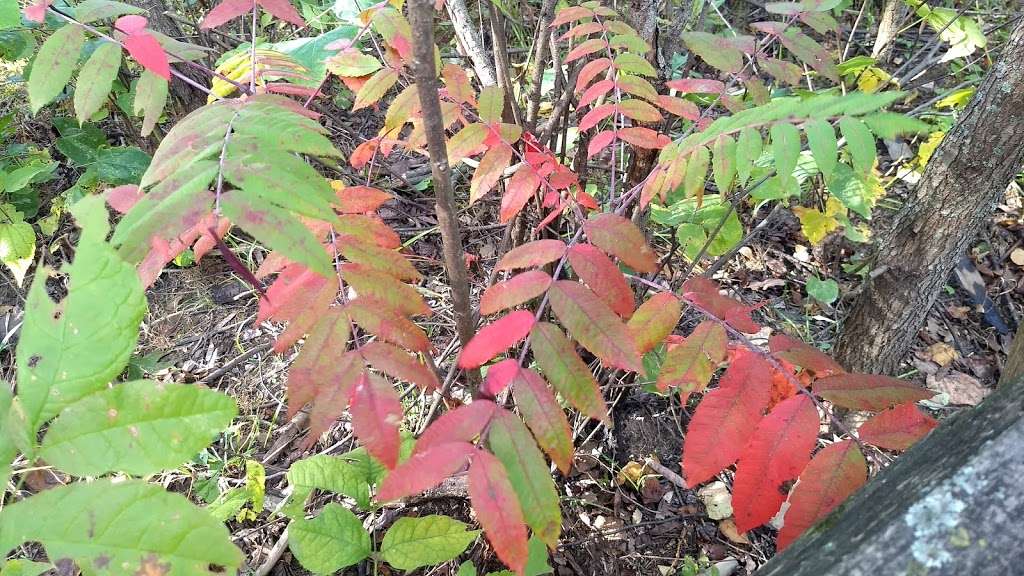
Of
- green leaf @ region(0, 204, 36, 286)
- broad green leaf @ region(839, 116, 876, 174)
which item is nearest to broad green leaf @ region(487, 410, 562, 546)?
broad green leaf @ region(839, 116, 876, 174)

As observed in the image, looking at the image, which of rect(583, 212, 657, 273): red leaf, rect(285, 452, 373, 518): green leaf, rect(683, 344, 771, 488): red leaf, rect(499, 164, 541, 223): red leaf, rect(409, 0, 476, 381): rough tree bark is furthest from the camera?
rect(285, 452, 373, 518): green leaf

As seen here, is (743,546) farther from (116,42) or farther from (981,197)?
(116,42)

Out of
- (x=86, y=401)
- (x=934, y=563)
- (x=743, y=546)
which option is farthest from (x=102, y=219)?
(x=743, y=546)

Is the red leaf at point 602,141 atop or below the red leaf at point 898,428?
atop

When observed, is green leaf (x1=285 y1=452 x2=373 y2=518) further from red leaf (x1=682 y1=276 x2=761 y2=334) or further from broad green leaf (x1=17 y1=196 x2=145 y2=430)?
red leaf (x1=682 y1=276 x2=761 y2=334)

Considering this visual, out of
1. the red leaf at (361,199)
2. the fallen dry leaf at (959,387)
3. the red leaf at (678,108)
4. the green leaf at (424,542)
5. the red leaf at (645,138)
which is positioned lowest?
the fallen dry leaf at (959,387)

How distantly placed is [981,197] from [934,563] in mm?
1477

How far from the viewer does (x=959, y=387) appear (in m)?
2.50

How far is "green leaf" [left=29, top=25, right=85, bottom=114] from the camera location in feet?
4.32

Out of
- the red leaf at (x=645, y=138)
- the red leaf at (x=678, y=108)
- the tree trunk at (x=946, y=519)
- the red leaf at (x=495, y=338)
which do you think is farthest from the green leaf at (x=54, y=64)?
the tree trunk at (x=946, y=519)

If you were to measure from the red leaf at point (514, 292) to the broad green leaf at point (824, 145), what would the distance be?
22.1 inches

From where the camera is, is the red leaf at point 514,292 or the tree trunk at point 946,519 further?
the red leaf at point 514,292

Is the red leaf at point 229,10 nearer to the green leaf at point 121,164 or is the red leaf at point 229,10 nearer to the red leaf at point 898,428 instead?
the green leaf at point 121,164

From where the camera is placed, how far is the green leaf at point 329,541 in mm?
1443
